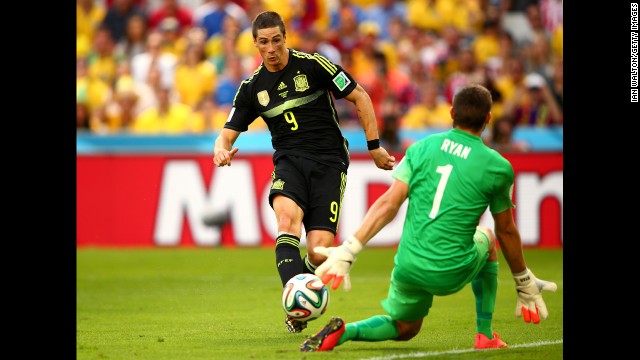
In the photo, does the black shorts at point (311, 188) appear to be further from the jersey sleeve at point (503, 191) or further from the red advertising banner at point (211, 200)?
the red advertising banner at point (211, 200)

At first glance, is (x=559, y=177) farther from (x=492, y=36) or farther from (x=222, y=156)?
(x=222, y=156)

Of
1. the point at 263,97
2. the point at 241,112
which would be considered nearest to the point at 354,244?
the point at 263,97

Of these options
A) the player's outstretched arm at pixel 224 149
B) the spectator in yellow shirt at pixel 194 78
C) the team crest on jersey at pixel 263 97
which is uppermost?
the spectator in yellow shirt at pixel 194 78

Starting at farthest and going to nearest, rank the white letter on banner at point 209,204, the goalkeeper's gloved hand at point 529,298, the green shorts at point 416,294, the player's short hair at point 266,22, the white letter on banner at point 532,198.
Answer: the white letter on banner at point 209,204 < the white letter on banner at point 532,198 < the player's short hair at point 266,22 < the goalkeeper's gloved hand at point 529,298 < the green shorts at point 416,294

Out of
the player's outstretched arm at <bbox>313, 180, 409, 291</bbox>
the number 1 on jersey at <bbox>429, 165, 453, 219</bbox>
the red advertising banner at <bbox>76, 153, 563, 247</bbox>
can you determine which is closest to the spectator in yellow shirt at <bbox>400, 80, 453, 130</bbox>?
the red advertising banner at <bbox>76, 153, 563, 247</bbox>

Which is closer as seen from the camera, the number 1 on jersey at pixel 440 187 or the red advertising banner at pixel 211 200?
the number 1 on jersey at pixel 440 187

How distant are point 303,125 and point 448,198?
2435 mm

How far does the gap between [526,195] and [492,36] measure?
5.02 m

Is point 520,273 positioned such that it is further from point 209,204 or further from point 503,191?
point 209,204

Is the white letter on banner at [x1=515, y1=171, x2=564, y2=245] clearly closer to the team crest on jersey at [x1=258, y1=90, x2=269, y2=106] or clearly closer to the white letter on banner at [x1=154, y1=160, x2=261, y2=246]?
the white letter on banner at [x1=154, y1=160, x2=261, y2=246]

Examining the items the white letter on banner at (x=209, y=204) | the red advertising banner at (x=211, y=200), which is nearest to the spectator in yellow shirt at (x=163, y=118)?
the red advertising banner at (x=211, y=200)

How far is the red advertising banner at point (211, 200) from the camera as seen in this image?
15742mm

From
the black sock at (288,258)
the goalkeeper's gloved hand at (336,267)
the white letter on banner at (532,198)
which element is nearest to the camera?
the goalkeeper's gloved hand at (336,267)
